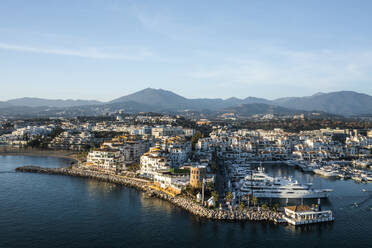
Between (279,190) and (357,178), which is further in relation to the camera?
(357,178)

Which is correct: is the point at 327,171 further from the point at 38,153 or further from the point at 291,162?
the point at 38,153

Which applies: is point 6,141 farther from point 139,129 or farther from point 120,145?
point 120,145

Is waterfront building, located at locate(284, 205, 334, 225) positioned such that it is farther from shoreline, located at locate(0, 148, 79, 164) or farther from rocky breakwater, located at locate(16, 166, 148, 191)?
shoreline, located at locate(0, 148, 79, 164)

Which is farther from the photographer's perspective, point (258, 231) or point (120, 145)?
point (120, 145)

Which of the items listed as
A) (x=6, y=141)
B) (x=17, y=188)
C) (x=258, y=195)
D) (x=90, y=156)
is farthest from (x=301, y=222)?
(x=6, y=141)

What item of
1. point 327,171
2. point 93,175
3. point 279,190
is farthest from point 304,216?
A: point 93,175

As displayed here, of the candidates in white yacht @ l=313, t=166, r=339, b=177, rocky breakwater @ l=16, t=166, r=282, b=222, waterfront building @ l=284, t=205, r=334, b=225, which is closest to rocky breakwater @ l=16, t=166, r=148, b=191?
rocky breakwater @ l=16, t=166, r=282, b=222
